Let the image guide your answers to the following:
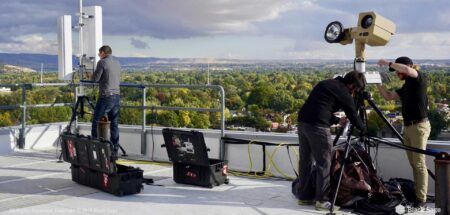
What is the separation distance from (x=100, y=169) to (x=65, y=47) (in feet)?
10.6

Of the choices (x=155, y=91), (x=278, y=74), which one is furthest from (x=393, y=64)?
(x=278, y=74)

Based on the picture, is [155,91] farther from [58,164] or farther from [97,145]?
[97,145]

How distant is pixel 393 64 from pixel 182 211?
2.44 metres

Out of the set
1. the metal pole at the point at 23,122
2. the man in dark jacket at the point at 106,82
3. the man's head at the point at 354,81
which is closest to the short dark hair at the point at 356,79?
the man's head at the point at 354,81

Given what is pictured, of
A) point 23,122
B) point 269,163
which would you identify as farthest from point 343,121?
point 23,122

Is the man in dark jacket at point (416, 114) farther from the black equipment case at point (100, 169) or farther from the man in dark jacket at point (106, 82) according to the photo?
the man in dark jacket at point (106, 82)

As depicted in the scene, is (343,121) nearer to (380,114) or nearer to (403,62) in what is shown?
(380,114)

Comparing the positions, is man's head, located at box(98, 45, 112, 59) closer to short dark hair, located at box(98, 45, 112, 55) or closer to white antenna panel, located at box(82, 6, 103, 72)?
short dark hair, located at box(98, 45, 112, 55)

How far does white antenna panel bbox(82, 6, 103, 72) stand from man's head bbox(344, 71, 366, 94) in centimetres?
442

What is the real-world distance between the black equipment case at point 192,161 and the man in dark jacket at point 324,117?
129 centimetres

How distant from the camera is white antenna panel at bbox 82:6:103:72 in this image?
825 cm

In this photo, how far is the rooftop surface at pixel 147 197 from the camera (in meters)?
5.12

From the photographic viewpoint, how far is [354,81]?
16.8 feet

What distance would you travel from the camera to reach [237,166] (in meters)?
7.25
